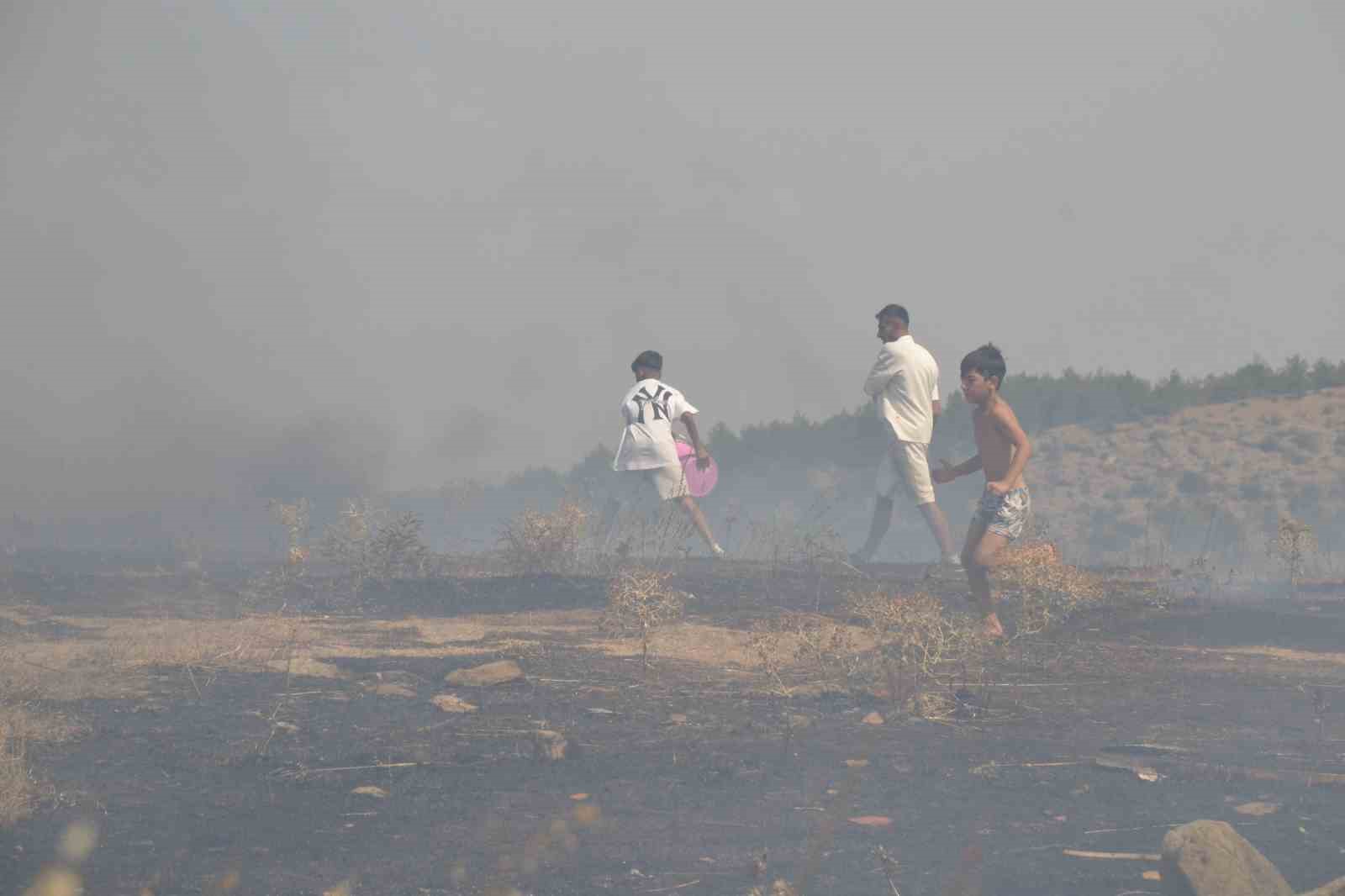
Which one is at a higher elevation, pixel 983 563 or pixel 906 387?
pixel 906 387

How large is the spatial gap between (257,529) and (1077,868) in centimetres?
2227

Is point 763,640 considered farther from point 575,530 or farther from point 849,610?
point 575,530

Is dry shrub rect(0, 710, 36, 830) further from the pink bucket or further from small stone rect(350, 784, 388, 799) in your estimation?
the pink bucket

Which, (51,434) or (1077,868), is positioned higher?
(51,434)

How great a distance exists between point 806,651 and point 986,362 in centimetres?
211

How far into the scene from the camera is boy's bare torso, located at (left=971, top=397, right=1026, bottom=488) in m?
8.01

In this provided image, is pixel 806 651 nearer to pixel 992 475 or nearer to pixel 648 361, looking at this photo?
pixel 992 475

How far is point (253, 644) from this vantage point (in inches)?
313

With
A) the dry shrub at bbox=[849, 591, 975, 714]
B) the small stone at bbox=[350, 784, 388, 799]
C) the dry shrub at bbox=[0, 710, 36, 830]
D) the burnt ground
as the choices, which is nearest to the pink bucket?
the burnt ground

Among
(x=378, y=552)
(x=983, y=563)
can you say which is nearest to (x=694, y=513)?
(x=378, y=552)

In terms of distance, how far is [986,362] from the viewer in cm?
804

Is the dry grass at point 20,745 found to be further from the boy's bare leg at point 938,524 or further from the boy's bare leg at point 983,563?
the boy's bare leg at point 938,524

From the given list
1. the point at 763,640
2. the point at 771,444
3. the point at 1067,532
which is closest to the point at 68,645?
the point at 763,640

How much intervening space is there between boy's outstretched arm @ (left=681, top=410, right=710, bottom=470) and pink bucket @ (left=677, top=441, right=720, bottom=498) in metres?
0.06
